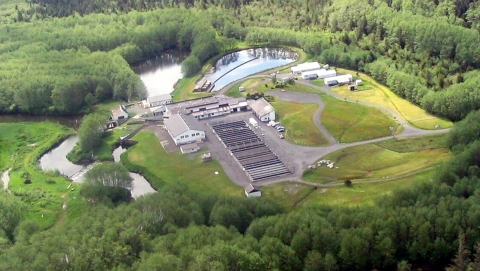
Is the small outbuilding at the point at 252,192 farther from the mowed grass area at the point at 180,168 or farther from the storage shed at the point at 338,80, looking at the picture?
the storage shed at the point at 338,80

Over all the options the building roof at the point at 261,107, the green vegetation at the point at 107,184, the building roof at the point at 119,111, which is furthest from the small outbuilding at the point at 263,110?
the green vegetation at the point at 107,184

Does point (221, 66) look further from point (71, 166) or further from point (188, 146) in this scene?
point (71, 166)

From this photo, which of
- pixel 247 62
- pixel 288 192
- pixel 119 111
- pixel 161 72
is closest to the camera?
pixel 288 192

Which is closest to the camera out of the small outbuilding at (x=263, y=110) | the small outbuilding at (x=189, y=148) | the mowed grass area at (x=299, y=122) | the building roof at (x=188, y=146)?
the small outbuilding at (x=189, y=148)

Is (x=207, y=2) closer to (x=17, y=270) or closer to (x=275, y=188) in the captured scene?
(x=275, y=188)

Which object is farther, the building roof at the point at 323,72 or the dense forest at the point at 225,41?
the building roof at the point at 323,72

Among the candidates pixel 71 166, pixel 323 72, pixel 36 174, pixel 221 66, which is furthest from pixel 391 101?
pixel 36 174
